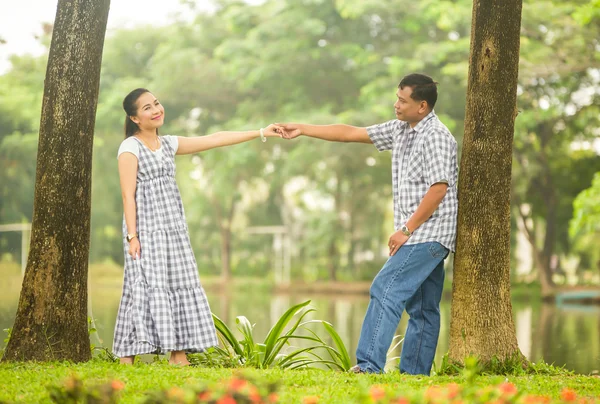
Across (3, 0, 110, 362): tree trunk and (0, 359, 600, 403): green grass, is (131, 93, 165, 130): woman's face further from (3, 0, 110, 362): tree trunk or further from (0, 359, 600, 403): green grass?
(0, 359, 600, 403): green grass

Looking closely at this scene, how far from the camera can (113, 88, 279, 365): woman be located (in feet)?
15.2

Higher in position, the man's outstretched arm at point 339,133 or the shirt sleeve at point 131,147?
the man's outstretched arm at point 339,133

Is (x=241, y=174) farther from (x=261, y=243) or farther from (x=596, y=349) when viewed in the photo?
(x=596, y=349)

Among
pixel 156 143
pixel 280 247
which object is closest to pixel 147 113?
pixel 156 143

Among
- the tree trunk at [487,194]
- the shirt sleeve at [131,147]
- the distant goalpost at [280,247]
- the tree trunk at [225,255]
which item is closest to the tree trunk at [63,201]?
the shirt sleeve at [131,147]

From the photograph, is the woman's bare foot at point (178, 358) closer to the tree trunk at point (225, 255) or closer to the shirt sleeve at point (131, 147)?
the shirt sleeve at point (131, 147)

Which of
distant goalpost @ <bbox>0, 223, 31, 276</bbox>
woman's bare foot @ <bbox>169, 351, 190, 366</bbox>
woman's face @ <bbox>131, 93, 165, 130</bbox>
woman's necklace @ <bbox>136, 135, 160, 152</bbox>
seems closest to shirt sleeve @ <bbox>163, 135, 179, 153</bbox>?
woman's necklace @ <bbox>136, 135, 160, 152</bbox>

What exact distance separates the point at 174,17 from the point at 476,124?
21.2m

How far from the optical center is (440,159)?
4543mm

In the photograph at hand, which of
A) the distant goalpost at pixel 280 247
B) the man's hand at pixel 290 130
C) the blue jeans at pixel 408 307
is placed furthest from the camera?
the distant goalpost at pixel 280 247

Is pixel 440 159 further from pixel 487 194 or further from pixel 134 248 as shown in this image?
pixel 134 248

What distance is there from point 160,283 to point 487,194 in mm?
1879

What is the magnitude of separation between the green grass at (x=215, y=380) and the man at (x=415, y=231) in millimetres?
303

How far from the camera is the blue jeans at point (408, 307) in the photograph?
14.6ft
